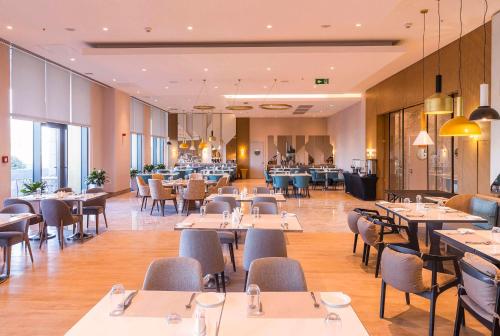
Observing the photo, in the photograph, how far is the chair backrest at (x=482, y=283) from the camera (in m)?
2.68

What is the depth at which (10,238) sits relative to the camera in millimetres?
5172

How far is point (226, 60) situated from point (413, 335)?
7.29m

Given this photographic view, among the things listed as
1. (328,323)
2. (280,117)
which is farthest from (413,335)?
(280,117)

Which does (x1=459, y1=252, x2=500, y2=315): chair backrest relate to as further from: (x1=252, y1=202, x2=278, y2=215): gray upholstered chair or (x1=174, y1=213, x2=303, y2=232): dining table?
(x1=252, y1=202, x2=278, y2=215): gray upholstered chair

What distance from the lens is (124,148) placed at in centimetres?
1447

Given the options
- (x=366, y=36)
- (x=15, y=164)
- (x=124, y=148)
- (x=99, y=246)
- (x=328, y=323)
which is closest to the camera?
(x=328, y=323)

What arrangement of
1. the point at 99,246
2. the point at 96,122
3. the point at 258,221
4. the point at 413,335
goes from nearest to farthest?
the point at 413,335 < the point at 258,221 < the point at 99,246 < the point at 96,122

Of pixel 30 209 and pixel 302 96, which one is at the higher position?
pixel 302 96

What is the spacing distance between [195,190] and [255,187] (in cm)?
185

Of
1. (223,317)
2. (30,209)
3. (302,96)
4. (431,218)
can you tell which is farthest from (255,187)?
(302,96)

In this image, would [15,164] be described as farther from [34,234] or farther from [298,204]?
[298,204]

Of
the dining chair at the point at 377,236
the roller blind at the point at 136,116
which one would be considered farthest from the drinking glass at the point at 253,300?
the roller blind at the point at 136,116

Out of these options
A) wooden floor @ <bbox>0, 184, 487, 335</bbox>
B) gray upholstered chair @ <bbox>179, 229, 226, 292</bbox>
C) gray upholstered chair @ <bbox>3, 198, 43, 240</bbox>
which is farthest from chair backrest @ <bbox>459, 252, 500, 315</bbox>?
gray upholstered chair @ <bbox>3, 198, 43, 240</bbox>

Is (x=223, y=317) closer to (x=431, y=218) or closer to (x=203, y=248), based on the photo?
(x=203, y=248)
